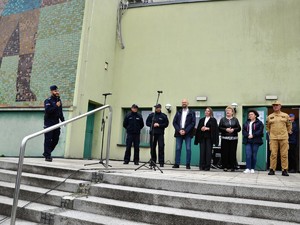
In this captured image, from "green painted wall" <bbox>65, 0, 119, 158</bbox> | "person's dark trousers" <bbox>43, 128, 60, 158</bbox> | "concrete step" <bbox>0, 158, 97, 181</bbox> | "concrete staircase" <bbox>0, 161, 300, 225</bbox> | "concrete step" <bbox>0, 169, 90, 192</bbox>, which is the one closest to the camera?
"concrete staircase" <bbox>0, 161, 300, 225</bbox>

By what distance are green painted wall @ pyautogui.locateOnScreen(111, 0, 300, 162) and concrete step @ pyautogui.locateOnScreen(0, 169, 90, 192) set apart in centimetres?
624

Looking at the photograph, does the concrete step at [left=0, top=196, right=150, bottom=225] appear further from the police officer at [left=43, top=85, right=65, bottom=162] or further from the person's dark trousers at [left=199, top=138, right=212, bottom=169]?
the person's dark trousers at [left=199, top=138, right=212, bottom=169]

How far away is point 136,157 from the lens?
790 centimetres

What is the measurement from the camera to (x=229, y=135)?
7.04 meters

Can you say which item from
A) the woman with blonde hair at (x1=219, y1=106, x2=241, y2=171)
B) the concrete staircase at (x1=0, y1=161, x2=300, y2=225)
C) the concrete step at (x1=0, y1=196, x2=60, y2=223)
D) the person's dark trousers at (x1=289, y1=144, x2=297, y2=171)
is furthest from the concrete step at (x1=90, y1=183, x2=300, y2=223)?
the person's dark trousers at (x1=289, y1=144, x2=297, y2=171)

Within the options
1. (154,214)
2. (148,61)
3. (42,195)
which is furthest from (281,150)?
(148,61)

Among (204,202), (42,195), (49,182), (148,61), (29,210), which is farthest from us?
(148,61)

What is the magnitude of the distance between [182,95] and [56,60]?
472 cm

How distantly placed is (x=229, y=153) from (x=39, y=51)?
25.6 ft

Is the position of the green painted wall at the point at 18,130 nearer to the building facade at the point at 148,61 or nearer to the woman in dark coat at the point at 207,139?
the building facade at the point at 148,61

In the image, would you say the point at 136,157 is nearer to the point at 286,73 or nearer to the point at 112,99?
the point at 112,99

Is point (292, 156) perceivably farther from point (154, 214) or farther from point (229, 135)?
point (154, 214)

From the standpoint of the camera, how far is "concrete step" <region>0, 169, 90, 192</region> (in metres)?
4.42

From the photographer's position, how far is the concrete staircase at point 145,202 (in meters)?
3.32
